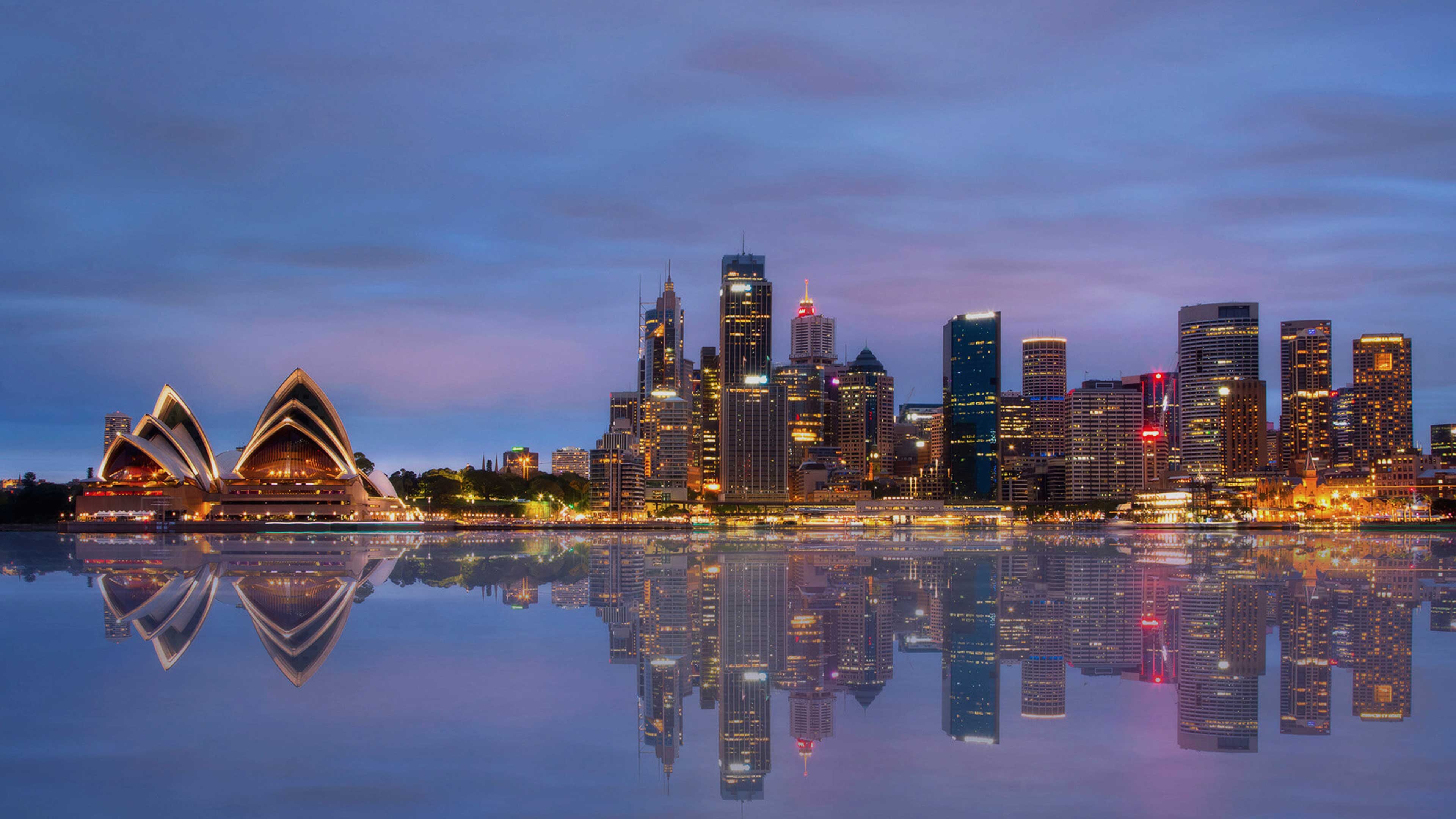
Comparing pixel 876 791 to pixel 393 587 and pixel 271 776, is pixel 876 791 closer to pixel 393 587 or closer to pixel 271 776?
pixel 271 776

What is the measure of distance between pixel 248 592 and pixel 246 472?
97.3 m

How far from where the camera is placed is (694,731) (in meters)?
11.1

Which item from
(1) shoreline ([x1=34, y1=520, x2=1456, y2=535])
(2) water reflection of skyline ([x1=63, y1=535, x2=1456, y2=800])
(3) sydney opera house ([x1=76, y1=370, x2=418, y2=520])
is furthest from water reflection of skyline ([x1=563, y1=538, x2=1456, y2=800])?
(3) sydney opera house ([x1=76, y1=370, x2=418, y2=520])

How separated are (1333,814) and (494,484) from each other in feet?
533

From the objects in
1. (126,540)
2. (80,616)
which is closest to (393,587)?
(80,616)

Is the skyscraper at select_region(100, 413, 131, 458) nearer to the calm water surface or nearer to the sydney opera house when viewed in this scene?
the sydney opera house

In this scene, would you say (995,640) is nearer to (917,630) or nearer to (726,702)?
(917,630)

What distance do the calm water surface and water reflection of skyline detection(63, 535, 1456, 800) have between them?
10 cm

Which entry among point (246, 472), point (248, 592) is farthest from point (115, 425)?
point (248, 592)

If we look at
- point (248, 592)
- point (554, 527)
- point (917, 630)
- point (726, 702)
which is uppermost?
point (726, 702)

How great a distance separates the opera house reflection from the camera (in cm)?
1783

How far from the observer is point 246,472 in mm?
116312

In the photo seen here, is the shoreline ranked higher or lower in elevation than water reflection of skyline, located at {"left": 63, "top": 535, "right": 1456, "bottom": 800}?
lower

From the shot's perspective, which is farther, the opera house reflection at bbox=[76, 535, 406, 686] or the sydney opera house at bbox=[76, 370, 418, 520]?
the sydney opera house at bbox=[76, 370, 418, 520]
